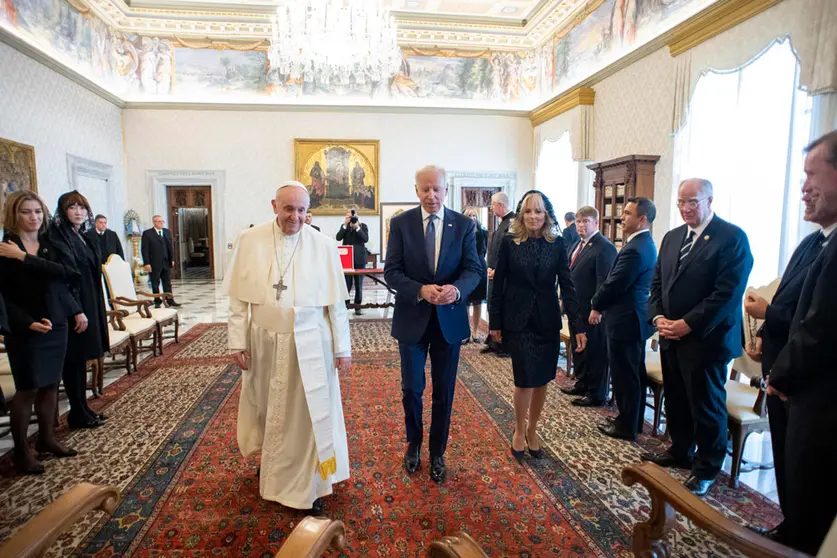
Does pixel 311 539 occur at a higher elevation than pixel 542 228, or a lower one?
lower

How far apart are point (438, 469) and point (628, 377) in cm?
176

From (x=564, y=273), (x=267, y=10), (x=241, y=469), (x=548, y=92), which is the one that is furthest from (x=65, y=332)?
(x=548, y=92)

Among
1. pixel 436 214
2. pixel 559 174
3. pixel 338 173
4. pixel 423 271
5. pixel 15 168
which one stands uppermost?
pixel 338 173

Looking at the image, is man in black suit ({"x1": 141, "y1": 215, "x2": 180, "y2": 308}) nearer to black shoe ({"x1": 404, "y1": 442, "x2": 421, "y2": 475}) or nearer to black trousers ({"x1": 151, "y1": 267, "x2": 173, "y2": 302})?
black trousers ({"x1": 151, "y1": 267, "x2": 173, "y2": 302})

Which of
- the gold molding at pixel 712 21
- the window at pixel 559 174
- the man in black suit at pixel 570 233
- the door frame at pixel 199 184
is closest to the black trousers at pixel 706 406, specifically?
the man in black suit at pixel 570 233

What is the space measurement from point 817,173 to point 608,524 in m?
2.13

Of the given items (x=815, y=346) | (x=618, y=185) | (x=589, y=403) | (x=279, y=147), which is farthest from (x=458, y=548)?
(x=279, y=147)

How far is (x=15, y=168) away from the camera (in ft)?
27.5

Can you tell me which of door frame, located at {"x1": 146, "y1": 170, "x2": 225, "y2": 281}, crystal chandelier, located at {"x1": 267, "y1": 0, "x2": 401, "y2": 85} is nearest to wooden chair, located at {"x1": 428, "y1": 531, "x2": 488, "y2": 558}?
crystal chandelier, located at {"x1": 267, "y1": 0, "x2": 401, "y2": 85}

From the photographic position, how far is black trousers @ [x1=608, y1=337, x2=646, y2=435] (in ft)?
12.5

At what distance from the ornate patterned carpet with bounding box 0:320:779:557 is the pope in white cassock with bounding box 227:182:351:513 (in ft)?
0.88

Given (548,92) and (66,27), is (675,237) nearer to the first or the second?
(548,92)

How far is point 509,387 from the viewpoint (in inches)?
201

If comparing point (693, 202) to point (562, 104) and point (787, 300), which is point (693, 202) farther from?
point (562, 104)
